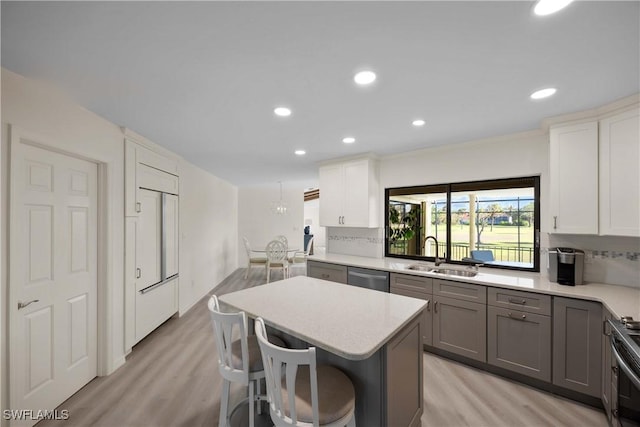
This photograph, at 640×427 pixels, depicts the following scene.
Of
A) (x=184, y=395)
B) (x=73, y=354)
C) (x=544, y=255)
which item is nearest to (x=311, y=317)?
(x=184, y=395)

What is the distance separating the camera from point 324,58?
1499mm

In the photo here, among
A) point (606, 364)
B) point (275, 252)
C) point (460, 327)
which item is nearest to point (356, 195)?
point (460, 327)

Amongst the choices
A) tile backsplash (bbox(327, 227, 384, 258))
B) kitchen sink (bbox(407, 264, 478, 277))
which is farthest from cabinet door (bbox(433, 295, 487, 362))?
tile backsplash (bbox(327, 227, 384, 258))

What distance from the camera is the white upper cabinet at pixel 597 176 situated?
204cm

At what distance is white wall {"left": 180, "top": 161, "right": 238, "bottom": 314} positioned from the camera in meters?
4.16

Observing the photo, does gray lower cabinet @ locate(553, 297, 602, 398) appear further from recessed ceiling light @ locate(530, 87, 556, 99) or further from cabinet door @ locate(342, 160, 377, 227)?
cabinet door @ locate(342, 160, 377, 227)

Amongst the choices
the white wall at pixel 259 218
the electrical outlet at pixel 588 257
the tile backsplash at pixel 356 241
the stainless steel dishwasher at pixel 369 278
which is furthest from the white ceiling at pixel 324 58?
the white wall at pixel 259 218

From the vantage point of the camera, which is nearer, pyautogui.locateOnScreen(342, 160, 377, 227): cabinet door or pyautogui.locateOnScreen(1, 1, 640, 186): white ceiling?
pyautogui.locateOnScreen(1, 1, 640, 186): white ceiling

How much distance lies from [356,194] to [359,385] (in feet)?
8.75

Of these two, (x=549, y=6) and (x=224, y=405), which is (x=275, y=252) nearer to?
(x=224, y=405)

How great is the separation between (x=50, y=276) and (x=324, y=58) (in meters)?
2.50

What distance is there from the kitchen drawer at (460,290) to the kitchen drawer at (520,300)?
7cm

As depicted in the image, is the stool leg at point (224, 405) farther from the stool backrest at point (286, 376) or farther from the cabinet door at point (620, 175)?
the cabinet door at point (620, 175)

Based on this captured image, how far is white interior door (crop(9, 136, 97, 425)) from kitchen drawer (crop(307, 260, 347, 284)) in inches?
96.4
